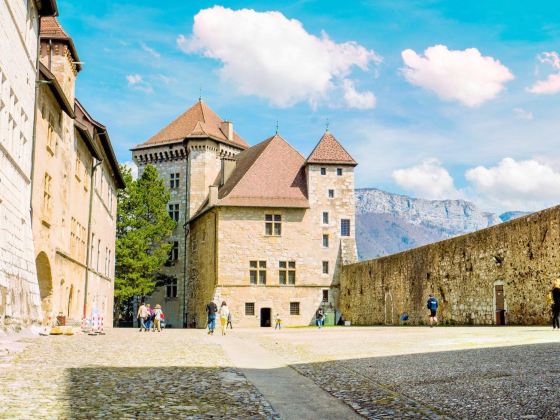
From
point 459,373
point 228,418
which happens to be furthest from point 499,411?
point 459,373

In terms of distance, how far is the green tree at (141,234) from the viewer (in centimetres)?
5512

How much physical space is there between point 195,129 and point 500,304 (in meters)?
43.5

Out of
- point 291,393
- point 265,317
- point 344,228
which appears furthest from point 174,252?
point 291,393

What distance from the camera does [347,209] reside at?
5294 centimetres

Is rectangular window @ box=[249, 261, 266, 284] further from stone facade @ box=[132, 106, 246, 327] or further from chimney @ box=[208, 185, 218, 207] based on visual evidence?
stone facade @ box=[132, 106, 246, 327]

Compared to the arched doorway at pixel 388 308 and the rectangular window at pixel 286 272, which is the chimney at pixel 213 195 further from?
the arched doorway at pixel 388 308

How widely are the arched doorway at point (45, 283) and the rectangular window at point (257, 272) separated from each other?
27.2m

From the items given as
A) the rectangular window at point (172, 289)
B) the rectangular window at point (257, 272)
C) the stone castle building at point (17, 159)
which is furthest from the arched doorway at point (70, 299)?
the rectangular window at point (172, 289)

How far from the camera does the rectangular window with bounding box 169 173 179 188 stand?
65.0m

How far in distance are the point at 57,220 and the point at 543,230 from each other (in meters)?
17.2

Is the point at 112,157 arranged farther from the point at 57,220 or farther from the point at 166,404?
the point at 166,404

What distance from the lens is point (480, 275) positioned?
27.5 metres

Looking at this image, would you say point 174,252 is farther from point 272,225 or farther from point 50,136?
point 50,136

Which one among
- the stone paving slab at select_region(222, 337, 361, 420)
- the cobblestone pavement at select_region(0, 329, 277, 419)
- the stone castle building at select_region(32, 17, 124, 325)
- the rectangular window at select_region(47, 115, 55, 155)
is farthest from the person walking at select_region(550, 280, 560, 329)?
the rectangular window at select_region(47, 115, 55, 155)
